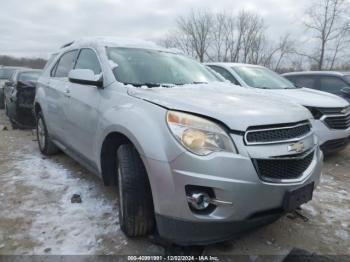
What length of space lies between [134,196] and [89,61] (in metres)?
1.99

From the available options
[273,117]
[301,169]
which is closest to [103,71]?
[273,117]

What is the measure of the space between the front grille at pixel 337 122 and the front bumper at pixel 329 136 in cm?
6

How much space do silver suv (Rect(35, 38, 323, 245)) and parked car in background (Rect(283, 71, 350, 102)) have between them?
5.21 meters

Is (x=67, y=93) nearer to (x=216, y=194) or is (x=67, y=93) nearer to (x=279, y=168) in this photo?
(x=216, y=194)

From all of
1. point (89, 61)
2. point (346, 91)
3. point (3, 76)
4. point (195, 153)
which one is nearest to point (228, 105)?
point (195, 153)

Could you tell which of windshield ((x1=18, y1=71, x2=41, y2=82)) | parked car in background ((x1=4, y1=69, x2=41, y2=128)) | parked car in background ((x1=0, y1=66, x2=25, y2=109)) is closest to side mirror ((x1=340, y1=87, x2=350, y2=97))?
parked car in background ((x1=4, y1=69, x2=41, y2=128))

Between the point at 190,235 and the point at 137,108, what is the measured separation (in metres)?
1.06

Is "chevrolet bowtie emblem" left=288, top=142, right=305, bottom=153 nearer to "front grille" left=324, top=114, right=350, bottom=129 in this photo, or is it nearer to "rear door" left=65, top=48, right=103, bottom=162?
"rear door" left=65, top=48, right=103, bottom=162

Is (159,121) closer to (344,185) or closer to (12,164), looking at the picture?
(344,185)

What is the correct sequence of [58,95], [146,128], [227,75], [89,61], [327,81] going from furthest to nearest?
[327,81] < [227,75] < [58,95] < [89,61] < [146,128]

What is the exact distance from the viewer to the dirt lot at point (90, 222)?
294 cm

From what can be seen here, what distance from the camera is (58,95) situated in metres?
4.64

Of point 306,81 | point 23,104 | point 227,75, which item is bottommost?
point 23,104

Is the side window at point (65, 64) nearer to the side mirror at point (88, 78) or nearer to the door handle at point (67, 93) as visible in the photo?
the door handle at point (67, 93)
